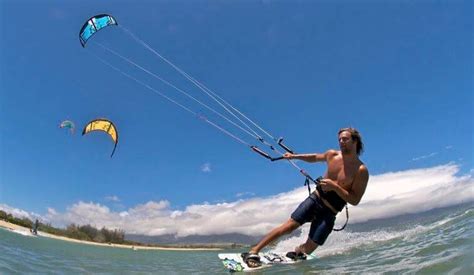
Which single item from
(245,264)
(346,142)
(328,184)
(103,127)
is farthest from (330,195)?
(103,127)

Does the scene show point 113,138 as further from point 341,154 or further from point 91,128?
point 341,154

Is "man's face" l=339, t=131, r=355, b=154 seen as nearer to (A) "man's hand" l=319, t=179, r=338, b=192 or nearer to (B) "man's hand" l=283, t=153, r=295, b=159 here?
(A) "man's hand" l=319, t=179, r=338, b=192

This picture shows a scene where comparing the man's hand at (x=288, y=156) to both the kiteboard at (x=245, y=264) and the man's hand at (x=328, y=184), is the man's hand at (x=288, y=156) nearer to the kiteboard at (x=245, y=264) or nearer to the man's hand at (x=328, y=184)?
the man's hand at (x=328, y=184)

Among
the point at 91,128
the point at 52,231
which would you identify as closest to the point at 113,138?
the point at 91,128

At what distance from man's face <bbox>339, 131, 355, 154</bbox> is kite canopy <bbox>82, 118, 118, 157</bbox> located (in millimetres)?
11716

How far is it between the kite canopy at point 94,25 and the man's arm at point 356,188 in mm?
9966

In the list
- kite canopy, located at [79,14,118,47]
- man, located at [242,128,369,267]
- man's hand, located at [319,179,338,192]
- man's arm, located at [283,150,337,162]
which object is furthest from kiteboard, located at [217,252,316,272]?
kite canopy, located at [79,14,118,47]

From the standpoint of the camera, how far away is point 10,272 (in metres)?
5.99

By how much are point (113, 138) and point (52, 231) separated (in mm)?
111932

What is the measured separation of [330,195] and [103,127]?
12708 mm

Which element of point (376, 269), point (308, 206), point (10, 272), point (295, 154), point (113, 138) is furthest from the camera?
point (113, 138)

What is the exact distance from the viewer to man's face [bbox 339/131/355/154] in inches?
258

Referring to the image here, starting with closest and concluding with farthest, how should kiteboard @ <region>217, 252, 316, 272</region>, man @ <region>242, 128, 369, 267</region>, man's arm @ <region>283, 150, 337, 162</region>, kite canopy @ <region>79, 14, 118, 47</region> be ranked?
kiteboard @ <region>217, 252, 316, 272</region>
man @ <region>242, 128, 369, 267</region>
man's arm @ <region>283, 150, 337, 162</region>
kite canopy @ <region>79, 14, 118, 47</region>

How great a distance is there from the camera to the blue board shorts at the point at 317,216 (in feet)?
22.7
